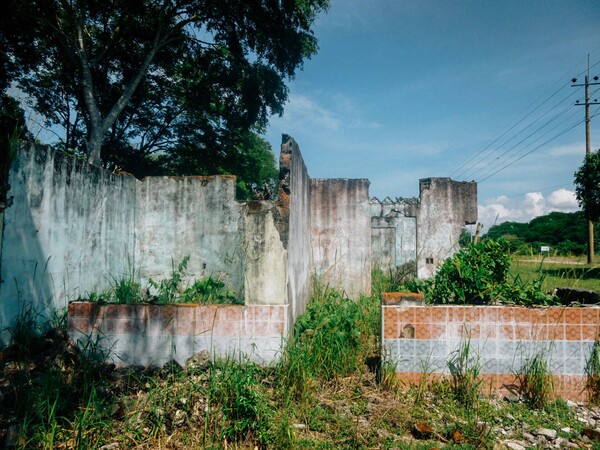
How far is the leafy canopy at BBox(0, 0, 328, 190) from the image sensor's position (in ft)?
35.3

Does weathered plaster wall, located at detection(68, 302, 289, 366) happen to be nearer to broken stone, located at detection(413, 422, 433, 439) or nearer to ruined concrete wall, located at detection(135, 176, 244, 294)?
broken stone, located at detection(413, 422, 433, 439)

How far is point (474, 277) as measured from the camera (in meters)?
4.04

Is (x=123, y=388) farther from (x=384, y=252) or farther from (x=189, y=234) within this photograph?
(x=384, y=252)

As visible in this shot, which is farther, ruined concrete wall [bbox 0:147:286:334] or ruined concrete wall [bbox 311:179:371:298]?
ruined concrete wall [bbox 311:179:371:298]

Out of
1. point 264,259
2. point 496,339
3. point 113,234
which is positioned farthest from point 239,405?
point 113,234

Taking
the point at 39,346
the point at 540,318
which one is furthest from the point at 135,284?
the point at 540,318

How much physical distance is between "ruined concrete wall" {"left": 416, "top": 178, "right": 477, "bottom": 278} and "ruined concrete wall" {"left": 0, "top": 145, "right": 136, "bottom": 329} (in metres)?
6.63

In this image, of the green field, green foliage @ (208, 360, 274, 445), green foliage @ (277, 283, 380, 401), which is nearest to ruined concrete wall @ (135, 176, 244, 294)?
green foliage @ (277, 283, 380, 401)

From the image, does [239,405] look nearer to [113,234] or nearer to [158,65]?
[113,234]

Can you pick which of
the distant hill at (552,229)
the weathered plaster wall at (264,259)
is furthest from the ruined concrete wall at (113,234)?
the distant hill at (552,229)

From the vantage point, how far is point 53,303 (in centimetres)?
511

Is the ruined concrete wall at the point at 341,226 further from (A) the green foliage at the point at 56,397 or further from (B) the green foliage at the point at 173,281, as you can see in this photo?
(A) the green foliage at the point at 56,397

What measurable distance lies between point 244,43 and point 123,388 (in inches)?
478

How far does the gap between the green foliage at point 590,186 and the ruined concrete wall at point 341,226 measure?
10.6 metres
